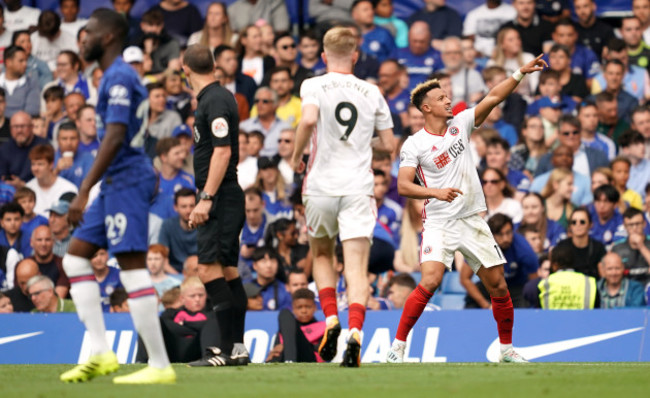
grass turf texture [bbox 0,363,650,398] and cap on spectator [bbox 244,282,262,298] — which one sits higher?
grass turf texture [bbox 0,363,650,398]

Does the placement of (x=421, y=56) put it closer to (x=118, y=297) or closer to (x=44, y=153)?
(x=44, y=153)

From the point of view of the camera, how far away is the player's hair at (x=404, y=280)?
1384 centimetres

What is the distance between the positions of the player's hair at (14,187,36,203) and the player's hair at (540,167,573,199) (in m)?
6.96

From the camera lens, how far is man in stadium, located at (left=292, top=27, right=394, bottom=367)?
31.2ft

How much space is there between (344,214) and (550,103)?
27.1ft

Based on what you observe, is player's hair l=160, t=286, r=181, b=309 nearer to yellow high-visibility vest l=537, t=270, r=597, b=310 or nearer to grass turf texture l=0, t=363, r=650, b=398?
yellow high-visibility vest l=537, t=270, r=597, b=310

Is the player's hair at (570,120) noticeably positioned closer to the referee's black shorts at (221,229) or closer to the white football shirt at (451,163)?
the white football shirt at (451,163)

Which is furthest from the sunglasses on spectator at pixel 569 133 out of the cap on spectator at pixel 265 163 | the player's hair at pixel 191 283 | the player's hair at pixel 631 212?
the player's hair at pixel 191 283

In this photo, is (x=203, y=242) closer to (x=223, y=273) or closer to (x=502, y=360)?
(x=223, y=273)

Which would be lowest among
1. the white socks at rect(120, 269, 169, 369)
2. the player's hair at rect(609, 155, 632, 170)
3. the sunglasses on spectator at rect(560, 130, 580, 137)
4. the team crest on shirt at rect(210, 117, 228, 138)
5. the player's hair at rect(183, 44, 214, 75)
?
the white socks at rect(120, 269, 169, 369)

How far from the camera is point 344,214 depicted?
31.4ft

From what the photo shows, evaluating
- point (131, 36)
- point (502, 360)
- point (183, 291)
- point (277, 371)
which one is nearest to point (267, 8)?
point (131, 36)

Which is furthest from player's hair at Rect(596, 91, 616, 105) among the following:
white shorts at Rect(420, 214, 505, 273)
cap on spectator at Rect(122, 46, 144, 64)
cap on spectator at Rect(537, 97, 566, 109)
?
white shorts at Rect(420, 214, 505, 273)

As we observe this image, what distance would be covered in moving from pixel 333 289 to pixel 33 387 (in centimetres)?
304
